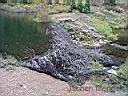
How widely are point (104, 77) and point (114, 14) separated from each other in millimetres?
30865

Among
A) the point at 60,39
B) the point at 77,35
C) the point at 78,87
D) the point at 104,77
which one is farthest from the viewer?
the point at 77,35

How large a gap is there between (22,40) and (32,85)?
12.9 metres

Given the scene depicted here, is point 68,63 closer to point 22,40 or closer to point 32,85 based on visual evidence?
point 32,85

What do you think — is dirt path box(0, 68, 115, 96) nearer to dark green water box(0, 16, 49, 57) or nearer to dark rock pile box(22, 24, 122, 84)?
dark rock pile box(22, 24, 122, 84)

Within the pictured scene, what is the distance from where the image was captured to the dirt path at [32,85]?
578 inches

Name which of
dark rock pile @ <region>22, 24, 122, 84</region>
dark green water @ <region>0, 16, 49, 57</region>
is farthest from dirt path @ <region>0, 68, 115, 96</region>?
dark green water @ <region>0, 16, 49, 57</region>

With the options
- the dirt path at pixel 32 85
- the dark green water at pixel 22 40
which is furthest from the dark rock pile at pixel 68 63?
the dark green water at pixel 22 40

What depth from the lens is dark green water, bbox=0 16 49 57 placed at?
24.0m

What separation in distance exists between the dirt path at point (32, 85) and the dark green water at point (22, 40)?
17.6 feet

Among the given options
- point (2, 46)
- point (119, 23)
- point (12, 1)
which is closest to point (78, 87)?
point (2, 46)

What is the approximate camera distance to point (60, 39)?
27750 millimetres

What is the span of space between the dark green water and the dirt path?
5.37 meters

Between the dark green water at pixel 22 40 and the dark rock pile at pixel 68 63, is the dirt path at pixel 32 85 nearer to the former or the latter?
the dark rock pile at pixel 68 63

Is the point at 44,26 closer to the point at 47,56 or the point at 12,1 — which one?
the point at 47,56
